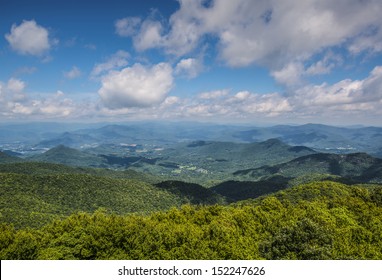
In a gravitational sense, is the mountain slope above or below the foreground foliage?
below

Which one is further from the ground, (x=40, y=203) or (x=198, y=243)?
(x=198, y=243)

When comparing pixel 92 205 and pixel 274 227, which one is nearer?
pixel 274 227

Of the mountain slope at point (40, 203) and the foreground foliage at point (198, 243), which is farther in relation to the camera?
the mountain slope at point (40, 203)

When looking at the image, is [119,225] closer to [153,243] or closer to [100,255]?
[100,255]

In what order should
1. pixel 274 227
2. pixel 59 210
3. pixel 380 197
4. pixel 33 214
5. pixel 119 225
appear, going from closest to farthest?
pixel 119 225 → pixel 274 227 → pixel 380 197 → pixel 33 214 → pixel 59 210

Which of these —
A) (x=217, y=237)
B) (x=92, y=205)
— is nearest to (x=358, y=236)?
(x=217, y=237)

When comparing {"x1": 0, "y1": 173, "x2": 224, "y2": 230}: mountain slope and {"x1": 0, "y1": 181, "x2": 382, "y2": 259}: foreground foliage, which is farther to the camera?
{"x1": 0, "y1": 173, "x2": 224, "y2": 230}: mountain slope

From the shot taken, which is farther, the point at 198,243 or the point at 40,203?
the point at 40,203

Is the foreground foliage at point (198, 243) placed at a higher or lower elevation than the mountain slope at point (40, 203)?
higher
